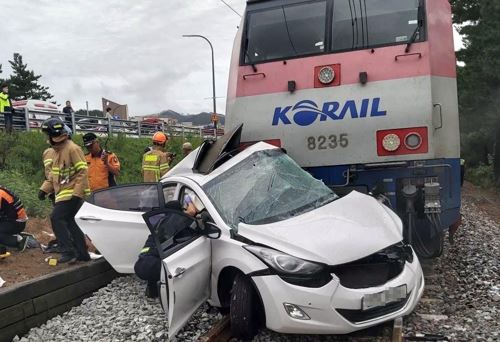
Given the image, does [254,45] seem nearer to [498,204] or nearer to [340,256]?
[340,256]

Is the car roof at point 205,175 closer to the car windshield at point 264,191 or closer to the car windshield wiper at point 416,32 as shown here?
the car windshield at point 264,191

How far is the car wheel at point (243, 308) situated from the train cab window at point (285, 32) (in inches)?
132

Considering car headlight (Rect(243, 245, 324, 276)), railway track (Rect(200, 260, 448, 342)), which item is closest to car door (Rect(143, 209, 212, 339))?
railway track (Rect(200, 260, 448, 342))

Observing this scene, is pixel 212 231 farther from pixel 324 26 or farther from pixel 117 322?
pixel 324 26

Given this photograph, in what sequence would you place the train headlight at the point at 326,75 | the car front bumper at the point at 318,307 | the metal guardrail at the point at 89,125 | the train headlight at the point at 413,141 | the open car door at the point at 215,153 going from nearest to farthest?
the car front bumper at the point at 318,307
the open car door at the point at 215,153
the train headlight at the point at 413,141
the train headlight at the point at 326,75
the metal guardrail at the point at 89,125

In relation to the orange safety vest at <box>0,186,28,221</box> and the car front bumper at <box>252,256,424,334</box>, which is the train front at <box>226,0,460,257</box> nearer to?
the car front bumper at <box>252,256,424,334</box>

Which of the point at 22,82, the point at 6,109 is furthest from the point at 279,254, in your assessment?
the point at 22,82

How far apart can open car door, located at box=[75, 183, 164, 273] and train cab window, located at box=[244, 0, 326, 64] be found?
227cm

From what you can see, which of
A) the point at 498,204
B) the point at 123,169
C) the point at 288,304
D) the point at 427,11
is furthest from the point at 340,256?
the point at 498,204

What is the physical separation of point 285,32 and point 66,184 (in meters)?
3.30

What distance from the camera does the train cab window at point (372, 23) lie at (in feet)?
19.6

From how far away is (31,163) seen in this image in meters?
12.2

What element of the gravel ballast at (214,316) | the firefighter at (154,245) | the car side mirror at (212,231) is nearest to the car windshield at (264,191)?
the car side mirror at (212,231)

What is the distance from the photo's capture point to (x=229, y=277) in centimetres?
450
